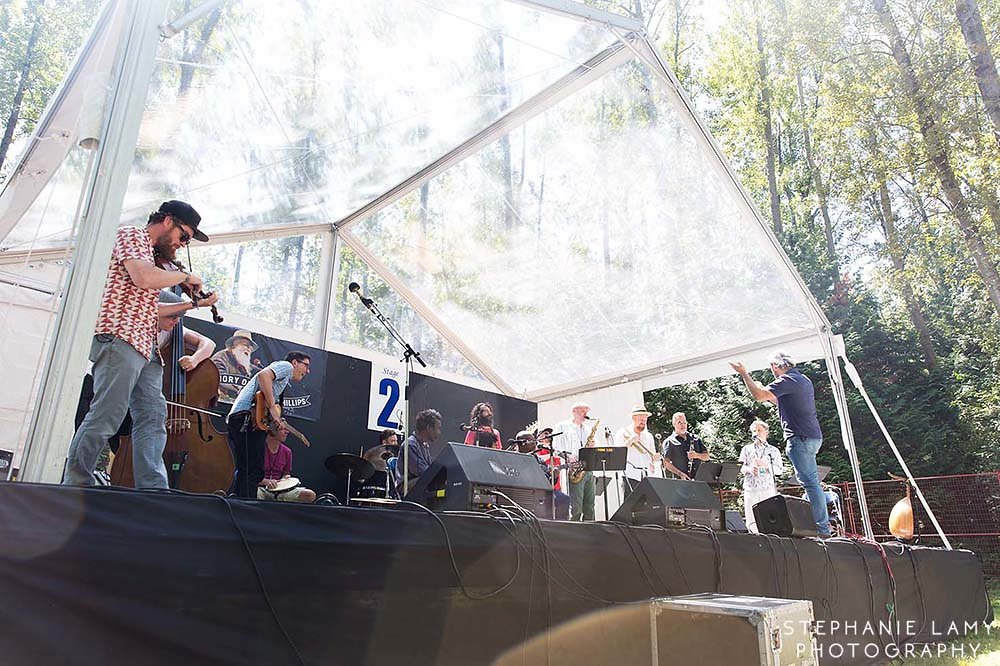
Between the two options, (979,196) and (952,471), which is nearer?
(979,196)

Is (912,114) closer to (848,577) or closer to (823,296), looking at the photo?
(848,577)

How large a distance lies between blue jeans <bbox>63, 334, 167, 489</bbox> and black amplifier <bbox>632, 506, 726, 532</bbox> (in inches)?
93.0

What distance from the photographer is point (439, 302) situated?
24.7 feet

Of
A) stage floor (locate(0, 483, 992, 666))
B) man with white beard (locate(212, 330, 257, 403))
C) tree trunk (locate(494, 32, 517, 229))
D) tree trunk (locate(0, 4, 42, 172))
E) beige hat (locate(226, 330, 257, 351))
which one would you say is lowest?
stage floor (locate(0, 483, 992, 666))

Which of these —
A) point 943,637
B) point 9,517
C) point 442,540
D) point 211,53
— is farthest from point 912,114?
point 9,517

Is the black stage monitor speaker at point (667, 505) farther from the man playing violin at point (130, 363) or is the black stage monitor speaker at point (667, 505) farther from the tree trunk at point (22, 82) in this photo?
the tree trunk at point (22, 82)

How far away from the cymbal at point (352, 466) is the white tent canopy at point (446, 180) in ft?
7.07

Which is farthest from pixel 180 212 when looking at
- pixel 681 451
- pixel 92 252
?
pixel 681 451

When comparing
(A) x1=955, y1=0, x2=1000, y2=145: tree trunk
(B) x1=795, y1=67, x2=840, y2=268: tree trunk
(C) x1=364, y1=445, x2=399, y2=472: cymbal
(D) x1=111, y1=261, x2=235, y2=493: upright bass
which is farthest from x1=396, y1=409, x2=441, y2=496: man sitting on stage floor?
(B) x1=795, y1=67, x2=840, y2=268: tree trunk

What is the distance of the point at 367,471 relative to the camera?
507cm

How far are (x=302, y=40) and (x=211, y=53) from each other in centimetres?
60

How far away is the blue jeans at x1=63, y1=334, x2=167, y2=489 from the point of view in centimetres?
221

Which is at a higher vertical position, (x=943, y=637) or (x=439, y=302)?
(x=439, y=302)

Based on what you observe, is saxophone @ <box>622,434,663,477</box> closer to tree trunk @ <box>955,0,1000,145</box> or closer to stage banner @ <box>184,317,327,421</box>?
stage banner @ <box>184,317,327,421</box>
